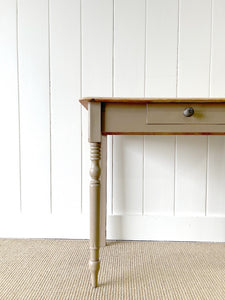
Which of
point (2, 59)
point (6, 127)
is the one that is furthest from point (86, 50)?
point (6, 127)

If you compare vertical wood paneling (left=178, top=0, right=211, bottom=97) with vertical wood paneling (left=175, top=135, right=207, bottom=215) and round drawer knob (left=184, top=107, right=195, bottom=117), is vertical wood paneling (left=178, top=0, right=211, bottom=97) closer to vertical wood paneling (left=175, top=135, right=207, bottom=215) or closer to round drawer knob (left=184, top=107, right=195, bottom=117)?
vertical wood paneling (left=175, top=135, right=207, bottom=215)

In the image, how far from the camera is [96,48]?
1.39 m

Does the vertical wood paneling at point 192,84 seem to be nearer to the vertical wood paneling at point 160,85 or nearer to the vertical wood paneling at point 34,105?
the vertical wood paneling at point 160,85

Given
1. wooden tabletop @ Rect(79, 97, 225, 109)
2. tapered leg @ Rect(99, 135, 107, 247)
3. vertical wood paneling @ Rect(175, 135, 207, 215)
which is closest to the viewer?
wooden tabletop @ Rect(79, 97, 225, 109)

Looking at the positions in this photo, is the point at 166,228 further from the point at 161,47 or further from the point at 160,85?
the point at 161,47

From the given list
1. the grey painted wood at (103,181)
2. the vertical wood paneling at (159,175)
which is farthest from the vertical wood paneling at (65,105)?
the vertical wood paneling at (159,175)

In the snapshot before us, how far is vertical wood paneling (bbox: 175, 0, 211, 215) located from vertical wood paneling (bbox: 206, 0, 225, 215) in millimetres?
25

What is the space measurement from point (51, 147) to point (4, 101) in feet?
1.09

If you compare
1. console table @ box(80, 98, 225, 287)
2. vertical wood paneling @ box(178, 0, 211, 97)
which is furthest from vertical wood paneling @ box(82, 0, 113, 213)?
console table @ box(80, 98, 225, 287)

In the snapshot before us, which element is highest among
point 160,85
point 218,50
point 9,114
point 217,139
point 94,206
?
point 218,50

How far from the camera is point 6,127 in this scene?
4.72 ft

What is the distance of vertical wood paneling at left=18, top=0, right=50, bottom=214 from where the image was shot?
1.40 meters

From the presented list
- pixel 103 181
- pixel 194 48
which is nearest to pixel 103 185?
pixel 103 181

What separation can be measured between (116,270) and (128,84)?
2.78ft
